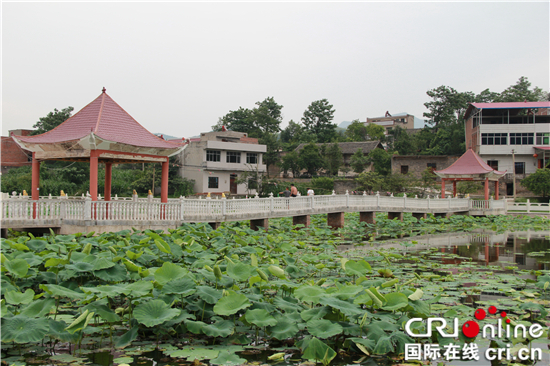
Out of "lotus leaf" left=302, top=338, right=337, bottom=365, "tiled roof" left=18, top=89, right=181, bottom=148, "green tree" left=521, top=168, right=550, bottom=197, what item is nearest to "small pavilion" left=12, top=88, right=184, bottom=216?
"tiled roof" left=18, top=89, right=181, bottom=148

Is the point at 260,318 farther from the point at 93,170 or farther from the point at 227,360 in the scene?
the point at 93,170

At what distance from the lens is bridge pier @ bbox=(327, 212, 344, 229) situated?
19844 millimetres

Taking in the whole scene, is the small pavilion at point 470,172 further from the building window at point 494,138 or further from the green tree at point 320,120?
the green tree at point 320,120

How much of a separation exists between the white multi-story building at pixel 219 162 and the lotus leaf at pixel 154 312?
32.3 metres

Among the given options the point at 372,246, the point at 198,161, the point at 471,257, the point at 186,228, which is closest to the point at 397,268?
the point at 471,257

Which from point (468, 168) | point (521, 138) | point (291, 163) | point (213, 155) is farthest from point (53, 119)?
point (521, 138)

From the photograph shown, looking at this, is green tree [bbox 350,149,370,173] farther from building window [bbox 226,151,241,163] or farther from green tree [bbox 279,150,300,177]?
building window [bbox 226,151,241,163]

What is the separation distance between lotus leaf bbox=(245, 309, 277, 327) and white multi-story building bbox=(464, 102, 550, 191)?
38686 millimetres

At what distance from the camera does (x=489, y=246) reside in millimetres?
13547

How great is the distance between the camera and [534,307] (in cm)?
516

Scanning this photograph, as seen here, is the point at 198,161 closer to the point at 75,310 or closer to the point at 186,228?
the point at 186,228

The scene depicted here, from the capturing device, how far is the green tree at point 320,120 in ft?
179

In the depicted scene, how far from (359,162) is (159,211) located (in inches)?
1313

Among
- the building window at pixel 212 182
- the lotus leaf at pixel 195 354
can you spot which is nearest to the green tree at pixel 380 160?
the building window at pixel 212 182
